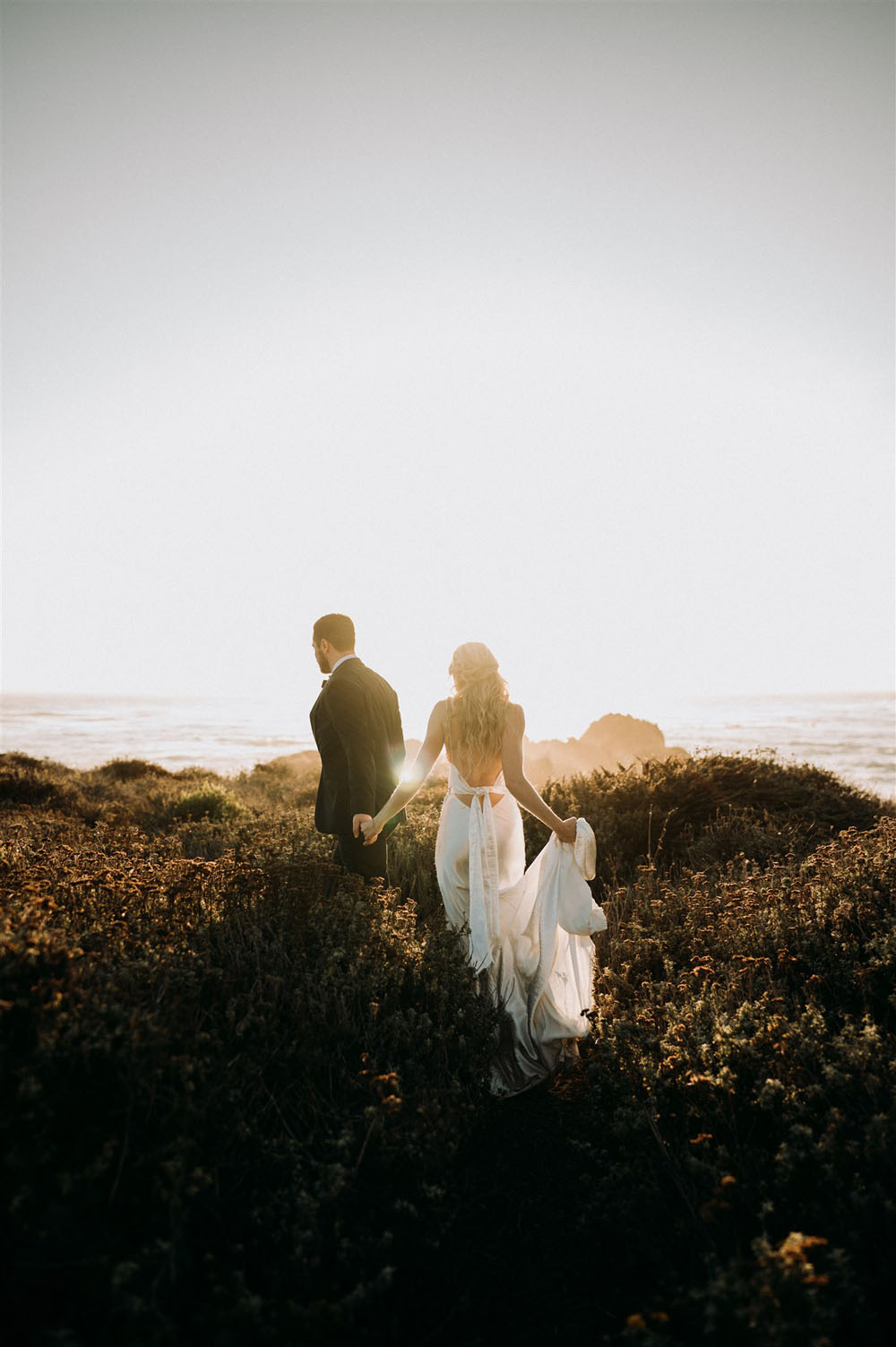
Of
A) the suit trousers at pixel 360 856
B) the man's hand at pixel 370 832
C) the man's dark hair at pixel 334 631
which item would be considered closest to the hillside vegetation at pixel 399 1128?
the man's hand at pixel 370 832

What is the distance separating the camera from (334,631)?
17.5 ft

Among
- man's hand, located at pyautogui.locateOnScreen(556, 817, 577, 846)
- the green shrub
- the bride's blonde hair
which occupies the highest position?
the bride's blonde hair

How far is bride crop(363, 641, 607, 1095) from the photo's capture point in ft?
14.1

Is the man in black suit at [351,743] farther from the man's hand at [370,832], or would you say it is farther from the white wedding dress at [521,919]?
the white wedding dress at [521,919]

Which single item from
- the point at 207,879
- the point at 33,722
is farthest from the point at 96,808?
the point at 33,722

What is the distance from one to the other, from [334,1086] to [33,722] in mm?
51228

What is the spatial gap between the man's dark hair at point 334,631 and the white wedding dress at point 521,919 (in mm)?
1356

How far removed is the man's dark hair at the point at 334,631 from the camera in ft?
17.4

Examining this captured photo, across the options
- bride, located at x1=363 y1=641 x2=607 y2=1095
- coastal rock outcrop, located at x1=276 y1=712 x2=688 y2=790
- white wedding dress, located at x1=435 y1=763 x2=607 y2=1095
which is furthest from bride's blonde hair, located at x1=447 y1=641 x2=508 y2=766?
coastal rock outcrop, located at x1=276 y1=712 x2=688 y2=790

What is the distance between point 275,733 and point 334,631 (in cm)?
3850

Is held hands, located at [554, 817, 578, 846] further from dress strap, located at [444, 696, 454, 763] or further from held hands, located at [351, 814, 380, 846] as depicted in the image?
held hands, located at [351, 814, 380, 846]

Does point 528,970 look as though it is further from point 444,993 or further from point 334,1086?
point 334,1086

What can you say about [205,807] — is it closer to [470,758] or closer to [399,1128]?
[470,758]

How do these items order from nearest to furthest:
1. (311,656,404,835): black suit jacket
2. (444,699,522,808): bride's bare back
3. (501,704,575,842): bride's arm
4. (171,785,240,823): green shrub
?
(501,704,575,842): bride's arm → (444,699,522,808): bride's bare back → (311,656,404,835): black suit jacket → (171,785,240,823): green shrub
